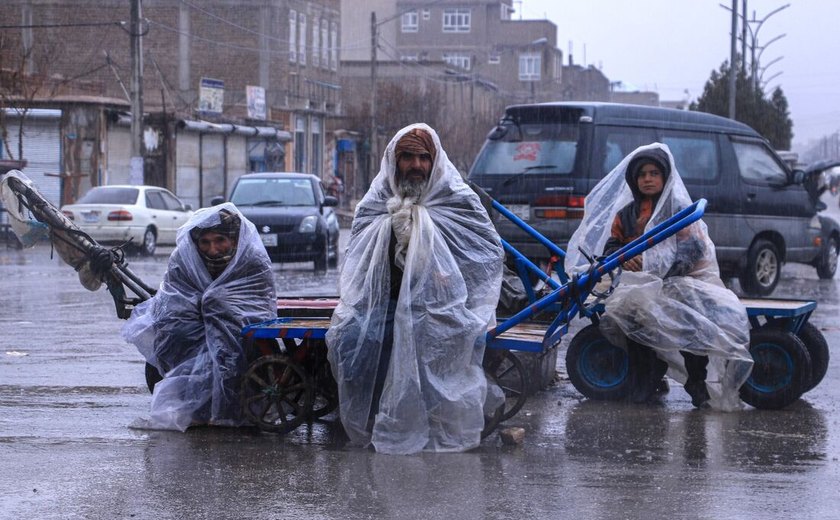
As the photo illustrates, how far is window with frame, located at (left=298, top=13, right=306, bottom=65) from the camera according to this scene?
5294 centimetres

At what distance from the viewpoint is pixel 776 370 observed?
740cm

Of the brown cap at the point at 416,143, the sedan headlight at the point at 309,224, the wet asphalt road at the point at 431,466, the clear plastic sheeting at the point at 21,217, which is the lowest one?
the wet asphalt road at the point at 431,466

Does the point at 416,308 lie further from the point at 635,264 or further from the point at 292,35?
the point at 292,35

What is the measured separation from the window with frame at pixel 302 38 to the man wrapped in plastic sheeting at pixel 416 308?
47.5 meters

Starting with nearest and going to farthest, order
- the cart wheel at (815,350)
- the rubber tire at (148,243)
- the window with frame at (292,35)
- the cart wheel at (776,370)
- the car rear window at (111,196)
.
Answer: the cart wheel at (776,370), the cart wheel at (815,350), the rubber tire at (148,243), the car rear window at (111,196), the window with frame at (292,35)

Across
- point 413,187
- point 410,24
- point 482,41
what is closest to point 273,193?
point 413,187

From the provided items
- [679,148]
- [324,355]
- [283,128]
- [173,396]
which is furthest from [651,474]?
[283,128]

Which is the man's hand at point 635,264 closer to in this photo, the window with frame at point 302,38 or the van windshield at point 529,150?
the van windshield at point 529,150

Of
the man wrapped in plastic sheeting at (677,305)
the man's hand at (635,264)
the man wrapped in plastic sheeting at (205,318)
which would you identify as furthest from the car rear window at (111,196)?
the man's hand at (635,264)

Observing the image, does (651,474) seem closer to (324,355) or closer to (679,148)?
(324,355)

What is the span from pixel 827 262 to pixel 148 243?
40.4 feet

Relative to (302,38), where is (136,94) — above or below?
below

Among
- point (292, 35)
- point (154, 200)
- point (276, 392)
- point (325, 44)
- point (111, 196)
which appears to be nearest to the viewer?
point (276, 392)

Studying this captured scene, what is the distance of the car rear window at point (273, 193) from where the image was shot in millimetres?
19375
